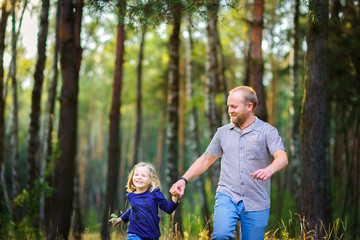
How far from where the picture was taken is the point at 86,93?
116ft

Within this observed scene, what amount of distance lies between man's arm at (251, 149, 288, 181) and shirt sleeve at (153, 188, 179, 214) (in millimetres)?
973

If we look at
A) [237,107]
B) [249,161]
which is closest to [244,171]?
[249,161]

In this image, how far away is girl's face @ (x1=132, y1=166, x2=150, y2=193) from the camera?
439cm

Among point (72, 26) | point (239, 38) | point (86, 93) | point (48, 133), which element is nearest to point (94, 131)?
point (86, 93)

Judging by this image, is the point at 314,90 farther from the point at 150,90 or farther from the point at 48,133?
the point at 150,90

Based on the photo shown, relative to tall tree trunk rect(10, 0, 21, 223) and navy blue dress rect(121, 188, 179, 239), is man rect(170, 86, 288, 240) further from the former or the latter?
tall tree trunk rect(10, 0, 21, 223)

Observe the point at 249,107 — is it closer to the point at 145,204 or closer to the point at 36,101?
the point at 145,204

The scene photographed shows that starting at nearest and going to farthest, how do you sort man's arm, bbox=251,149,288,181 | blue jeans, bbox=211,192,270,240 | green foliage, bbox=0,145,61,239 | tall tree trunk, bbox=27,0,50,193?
man's arm, bbox=251,149,288,181
blue jeans, bbox=211,192,270,240
green foliage, bbox=0,145,61,239
tall tree trunk, bbox=27,0,50,193

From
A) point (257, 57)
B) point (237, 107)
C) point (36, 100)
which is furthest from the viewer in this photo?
point (36, 100)

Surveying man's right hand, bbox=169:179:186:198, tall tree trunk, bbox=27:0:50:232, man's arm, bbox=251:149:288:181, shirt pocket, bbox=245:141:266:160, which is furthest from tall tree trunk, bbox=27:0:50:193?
man's arm, bbox=251:149:288:181

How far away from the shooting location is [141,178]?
4391mm

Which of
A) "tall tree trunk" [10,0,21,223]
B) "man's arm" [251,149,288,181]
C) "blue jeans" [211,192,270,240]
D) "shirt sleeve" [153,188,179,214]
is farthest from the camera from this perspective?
"tall tree trunk" [10,0,21,223]

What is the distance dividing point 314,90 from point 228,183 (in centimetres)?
369

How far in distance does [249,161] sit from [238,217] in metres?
0.55
